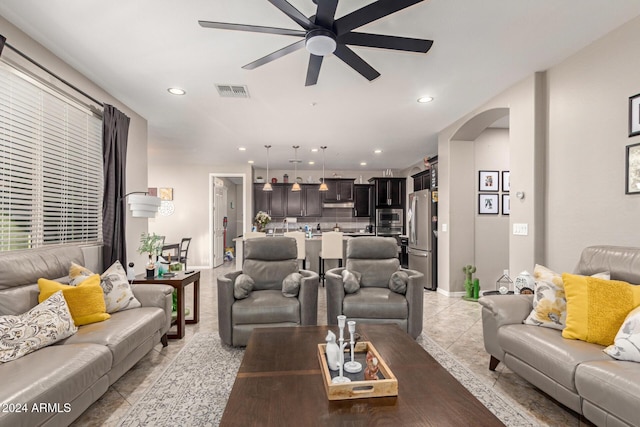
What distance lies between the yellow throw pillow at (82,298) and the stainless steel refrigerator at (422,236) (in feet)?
16.0

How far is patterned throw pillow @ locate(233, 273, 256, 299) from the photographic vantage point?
10.3ft

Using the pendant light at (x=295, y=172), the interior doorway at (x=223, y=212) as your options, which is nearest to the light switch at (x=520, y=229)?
the pendant light at (x=295, y=172)

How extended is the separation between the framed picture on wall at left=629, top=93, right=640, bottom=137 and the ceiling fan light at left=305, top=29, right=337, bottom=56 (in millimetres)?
2309

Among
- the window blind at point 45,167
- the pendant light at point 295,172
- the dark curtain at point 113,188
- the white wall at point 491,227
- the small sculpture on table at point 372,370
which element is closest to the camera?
the small sculpture on table at point 372,370

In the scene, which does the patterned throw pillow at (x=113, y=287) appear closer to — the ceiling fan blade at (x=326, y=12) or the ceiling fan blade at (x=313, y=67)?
the ceiling fan blade at (x=313, y=67)

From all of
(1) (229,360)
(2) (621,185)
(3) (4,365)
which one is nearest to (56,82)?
(3) (4,365)

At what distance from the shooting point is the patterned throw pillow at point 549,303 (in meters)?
2.26

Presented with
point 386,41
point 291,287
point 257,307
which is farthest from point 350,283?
point 386,41

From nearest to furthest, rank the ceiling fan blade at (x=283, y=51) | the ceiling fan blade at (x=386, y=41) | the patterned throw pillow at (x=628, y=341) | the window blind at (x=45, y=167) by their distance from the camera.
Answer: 1. the patterned throw pillow at (x=628, y=341)
2. the ceiling fan blade at (x=386, y=41)
3. the ceiling fan blade at (x=283, y=51)
4. the window blind at (x=45, y=167)

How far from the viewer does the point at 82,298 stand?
2348mm

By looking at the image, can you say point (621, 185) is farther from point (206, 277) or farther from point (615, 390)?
point (206, 277)

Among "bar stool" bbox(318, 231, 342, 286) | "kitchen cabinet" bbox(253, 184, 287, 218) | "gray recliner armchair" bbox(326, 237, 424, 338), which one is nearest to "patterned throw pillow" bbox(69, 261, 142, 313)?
"gray recliner armchair" bbox(326, 237, 424, 338)

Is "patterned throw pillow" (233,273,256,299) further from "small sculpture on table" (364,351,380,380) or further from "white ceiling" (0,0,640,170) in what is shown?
"white ceiling" (0,0,640,170)

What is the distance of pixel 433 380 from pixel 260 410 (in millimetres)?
868
